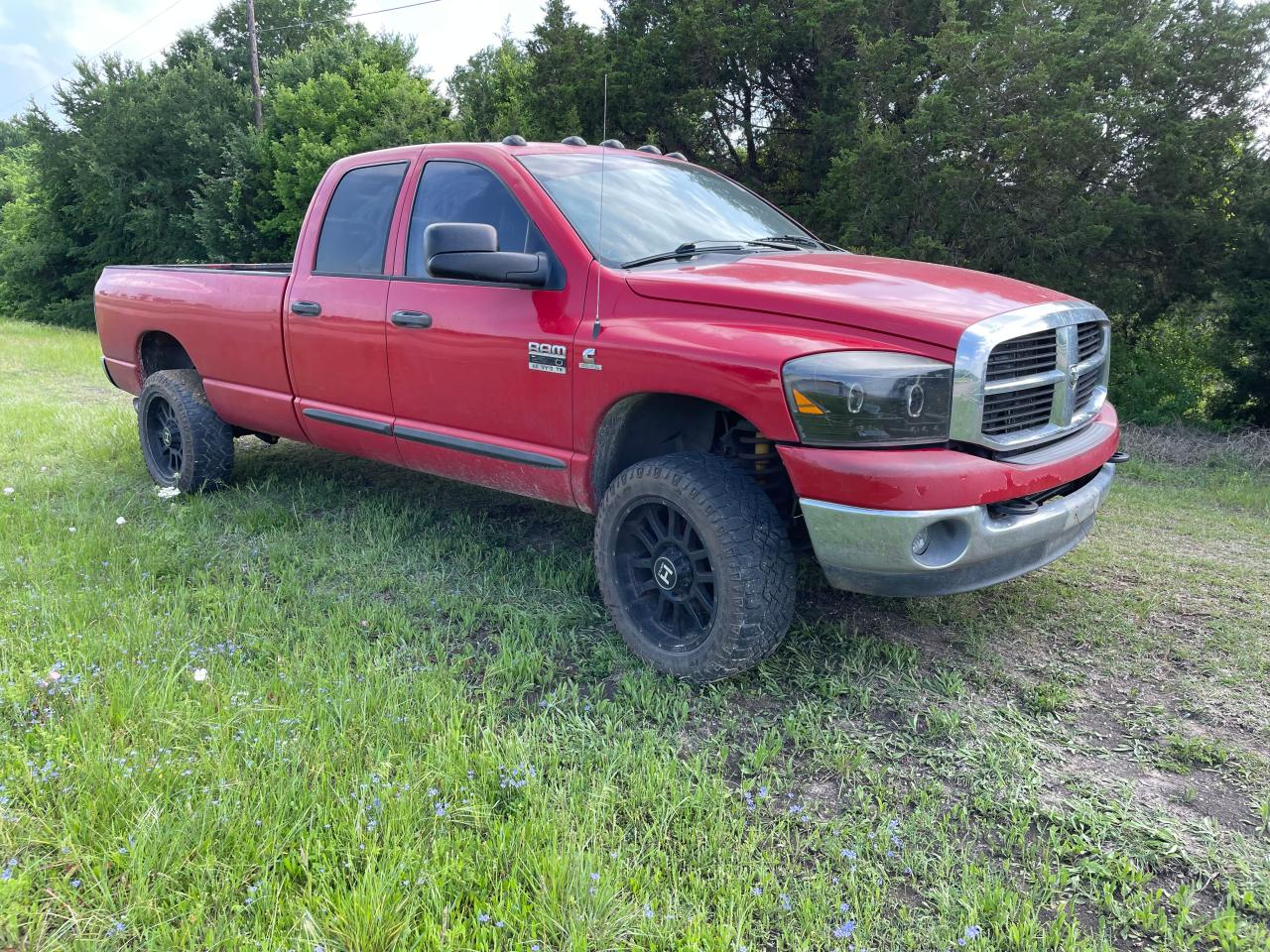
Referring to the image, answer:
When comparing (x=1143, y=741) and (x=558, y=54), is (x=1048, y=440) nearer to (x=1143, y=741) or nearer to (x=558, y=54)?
(x=1143, y=741)

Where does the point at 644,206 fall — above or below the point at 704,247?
above

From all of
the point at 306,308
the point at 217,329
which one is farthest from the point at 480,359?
the point at 217,329

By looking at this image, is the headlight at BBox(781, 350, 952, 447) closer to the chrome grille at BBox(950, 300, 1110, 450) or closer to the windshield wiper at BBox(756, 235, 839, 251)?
the chrome grille at BBox(950, 300, 1110, 450)

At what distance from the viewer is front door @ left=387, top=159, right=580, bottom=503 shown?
138 inches

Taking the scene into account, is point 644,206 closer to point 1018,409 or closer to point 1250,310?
point 1018,409

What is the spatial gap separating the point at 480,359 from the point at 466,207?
74 cm

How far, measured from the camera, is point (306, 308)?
4.46 meters

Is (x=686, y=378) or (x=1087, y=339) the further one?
(x=1087, y=339)

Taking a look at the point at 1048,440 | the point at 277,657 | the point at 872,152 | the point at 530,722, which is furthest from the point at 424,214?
the point at 872,152

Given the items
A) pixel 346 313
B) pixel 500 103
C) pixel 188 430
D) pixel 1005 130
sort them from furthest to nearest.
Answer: pixel 500 103
pixel 1005 130
pixel 188 430
pixel 346 313

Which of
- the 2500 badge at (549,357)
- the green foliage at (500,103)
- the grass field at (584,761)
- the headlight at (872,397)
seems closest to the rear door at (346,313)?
the grass field at (584,761)

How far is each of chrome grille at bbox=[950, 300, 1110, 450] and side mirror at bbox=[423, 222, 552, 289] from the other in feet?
5.15

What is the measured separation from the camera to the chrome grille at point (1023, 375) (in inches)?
106

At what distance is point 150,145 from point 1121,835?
25.6 metres
